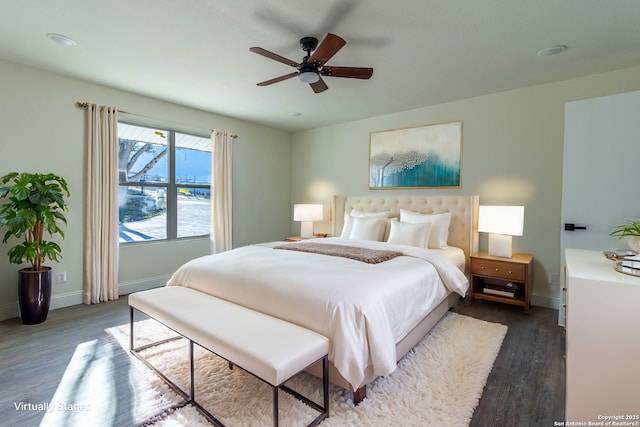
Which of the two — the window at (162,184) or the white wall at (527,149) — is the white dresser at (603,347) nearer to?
the white wall at (527,149)

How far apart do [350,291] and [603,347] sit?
1.19 metres

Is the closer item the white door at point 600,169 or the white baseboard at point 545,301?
the white door at point 600,169

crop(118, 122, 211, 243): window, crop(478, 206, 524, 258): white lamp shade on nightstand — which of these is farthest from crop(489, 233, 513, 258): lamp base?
crop(118, 122, 211, 243): window

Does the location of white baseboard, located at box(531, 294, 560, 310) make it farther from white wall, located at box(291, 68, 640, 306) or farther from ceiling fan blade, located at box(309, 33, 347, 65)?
ceiling fan blade, located at box(309, 33, 347, 65)

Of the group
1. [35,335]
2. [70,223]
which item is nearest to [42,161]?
[70,223]

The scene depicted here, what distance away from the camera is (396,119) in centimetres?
454

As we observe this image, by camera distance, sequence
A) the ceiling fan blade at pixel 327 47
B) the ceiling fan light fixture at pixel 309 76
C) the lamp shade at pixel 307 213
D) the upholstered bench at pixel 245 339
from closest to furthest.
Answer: the upholstered bench at pixel 245 339
the ceiling fan blade at pixel 327 47
the ceiling fan light fixture at pixel 309 76
the lamp shade at pixel 307 213

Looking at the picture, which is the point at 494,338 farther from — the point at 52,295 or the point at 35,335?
Answer: the point at 52,295

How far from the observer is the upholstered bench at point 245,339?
1430 mm

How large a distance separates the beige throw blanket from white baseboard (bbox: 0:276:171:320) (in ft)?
6.70

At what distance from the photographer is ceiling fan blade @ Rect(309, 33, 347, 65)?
6.56 feet

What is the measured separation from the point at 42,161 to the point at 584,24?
17.1ft

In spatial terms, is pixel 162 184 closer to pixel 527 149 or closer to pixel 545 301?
pixel 527 149

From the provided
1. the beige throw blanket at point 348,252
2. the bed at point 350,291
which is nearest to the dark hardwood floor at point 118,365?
→ the bed at point 350,291
